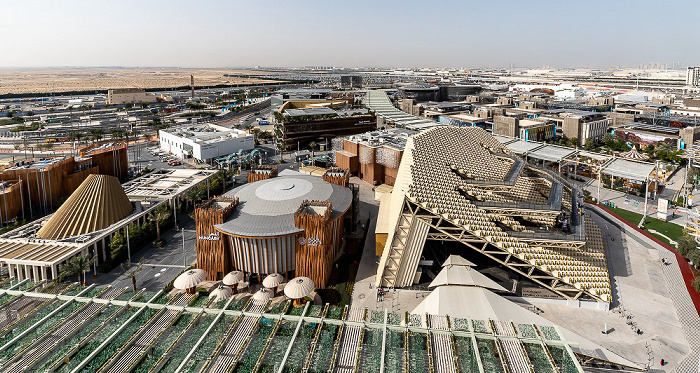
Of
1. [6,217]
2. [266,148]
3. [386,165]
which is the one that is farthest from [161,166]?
[386,165]

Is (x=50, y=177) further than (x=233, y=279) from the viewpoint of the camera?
Yes

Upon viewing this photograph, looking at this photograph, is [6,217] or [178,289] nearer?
[178,289]

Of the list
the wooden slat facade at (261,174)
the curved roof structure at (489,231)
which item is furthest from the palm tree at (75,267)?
the curved roof structure at (489,231)

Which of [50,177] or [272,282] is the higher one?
[50,177]

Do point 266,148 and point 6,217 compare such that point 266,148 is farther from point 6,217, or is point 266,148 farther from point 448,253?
point 448,253

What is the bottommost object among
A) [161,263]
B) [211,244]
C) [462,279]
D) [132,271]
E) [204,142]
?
[161,263]

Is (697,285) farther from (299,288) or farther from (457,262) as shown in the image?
(299,288)

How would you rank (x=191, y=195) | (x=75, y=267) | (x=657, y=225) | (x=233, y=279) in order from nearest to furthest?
(x=75, y=267) < (x=233, y=279) < (x=657, y=225) < (x=191, y=195)

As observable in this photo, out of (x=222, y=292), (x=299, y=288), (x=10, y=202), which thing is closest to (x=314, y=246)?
(x=299, y=288)
